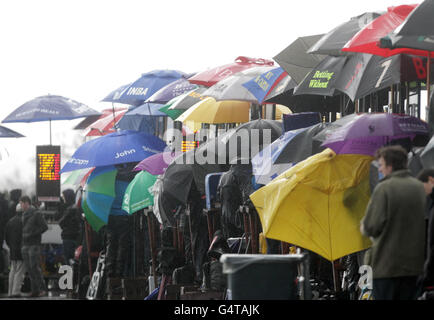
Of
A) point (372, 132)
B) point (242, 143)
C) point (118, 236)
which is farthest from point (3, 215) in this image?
point (372, 132)

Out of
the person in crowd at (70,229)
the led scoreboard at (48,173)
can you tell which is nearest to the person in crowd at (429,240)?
the person in crowd at (70,229)

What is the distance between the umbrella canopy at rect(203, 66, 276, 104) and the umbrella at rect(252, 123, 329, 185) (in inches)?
111

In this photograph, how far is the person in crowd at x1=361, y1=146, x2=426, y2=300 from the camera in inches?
346

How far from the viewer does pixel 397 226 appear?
882cm

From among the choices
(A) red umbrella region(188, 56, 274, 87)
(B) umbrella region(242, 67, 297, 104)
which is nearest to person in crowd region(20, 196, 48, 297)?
(A) red umbrella region(188, 56, 274, 87)

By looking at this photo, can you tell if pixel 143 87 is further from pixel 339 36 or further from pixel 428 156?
pixel 428 156

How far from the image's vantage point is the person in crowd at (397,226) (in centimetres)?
879

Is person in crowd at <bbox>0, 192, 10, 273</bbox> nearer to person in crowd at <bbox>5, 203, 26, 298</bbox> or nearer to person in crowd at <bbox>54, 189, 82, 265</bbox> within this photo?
person in crowd at <bbox>5, 203, 26, 298</bbox>

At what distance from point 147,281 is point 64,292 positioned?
377cm

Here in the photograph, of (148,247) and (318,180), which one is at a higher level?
(318,180)
